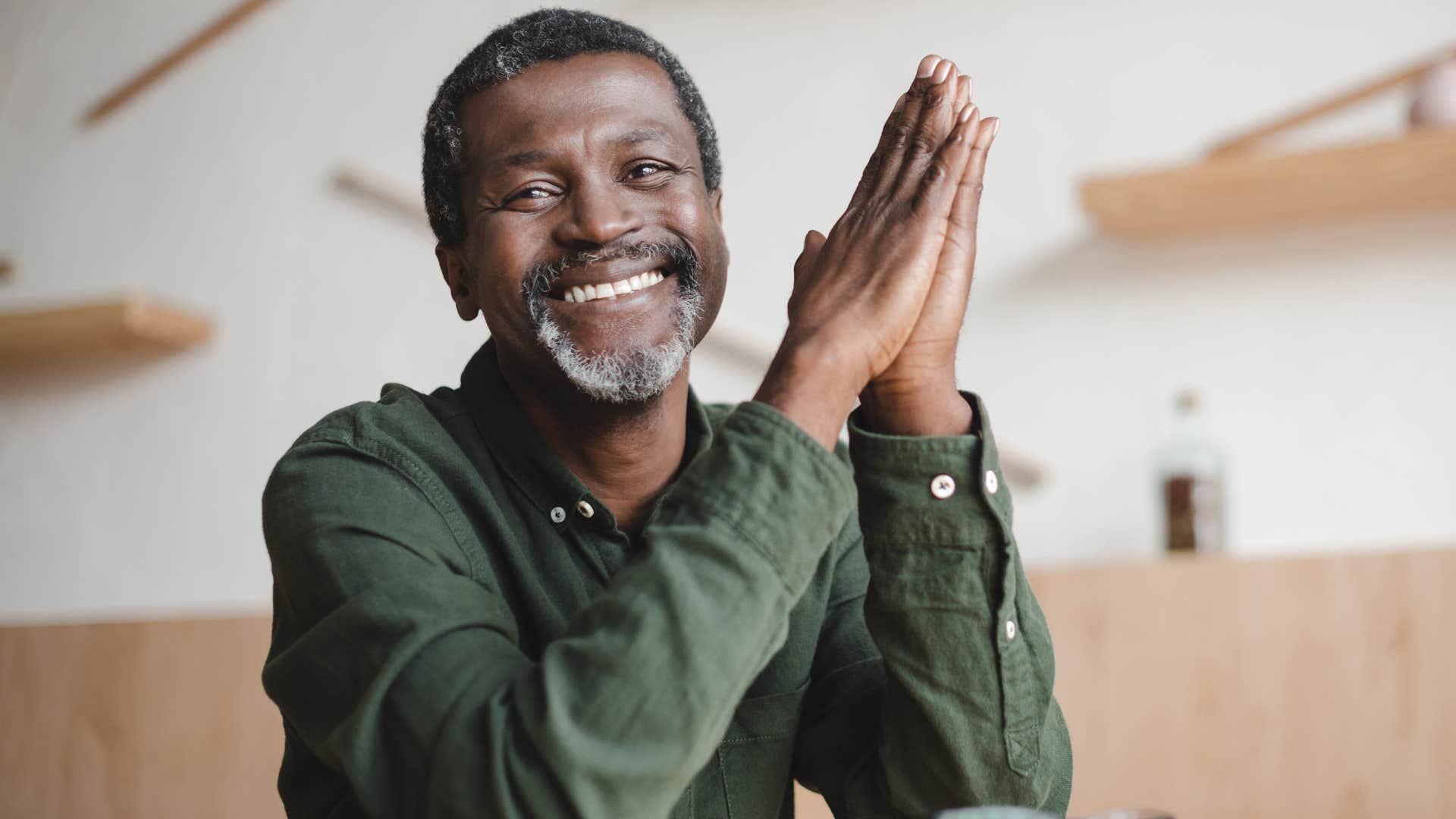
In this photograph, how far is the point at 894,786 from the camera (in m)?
0.99

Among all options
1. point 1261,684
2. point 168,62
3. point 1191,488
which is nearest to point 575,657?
point 1261,684

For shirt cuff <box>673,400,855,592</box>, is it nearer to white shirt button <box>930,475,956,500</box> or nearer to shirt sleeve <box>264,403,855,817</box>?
shirt sleeve <box>264,403,855,817</box>

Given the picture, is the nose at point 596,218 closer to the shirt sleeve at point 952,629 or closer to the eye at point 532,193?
the eye at point 532,193

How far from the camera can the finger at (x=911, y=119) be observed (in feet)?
3.04

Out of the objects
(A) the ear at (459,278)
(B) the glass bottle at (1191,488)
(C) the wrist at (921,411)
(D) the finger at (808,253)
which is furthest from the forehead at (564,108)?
(B) the glass bottle at (1191,488)

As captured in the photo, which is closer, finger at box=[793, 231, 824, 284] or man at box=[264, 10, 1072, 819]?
man at box=[264, 10, 1072, 819]

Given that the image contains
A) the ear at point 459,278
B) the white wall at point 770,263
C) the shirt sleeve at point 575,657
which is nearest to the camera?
the shirt sleeve at point 575,657

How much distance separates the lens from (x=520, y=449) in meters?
1.09

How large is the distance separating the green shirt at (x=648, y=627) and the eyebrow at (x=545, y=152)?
0.16 meters

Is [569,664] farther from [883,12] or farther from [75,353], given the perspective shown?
[75,353]

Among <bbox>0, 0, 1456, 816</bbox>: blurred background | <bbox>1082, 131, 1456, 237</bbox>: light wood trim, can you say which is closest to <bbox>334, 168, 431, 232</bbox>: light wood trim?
<bbox>0, 0, 1456, 816</bbox>: blurred background

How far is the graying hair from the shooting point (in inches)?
44.6

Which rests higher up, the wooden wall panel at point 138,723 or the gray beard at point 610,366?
the gray beard at point 610,366

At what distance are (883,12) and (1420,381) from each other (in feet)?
3.36
